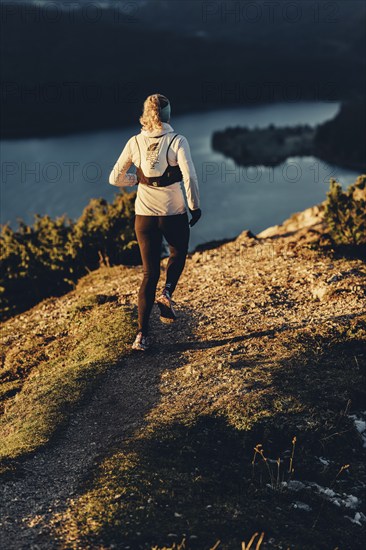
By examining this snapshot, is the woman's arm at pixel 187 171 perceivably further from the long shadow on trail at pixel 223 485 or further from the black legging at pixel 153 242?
the long shadow on trail at pixel 223 485

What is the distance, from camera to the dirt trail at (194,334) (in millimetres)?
→ 6699

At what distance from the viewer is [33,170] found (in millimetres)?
56375

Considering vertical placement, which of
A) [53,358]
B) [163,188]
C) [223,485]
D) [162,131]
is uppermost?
[162,131]

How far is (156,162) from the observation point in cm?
878

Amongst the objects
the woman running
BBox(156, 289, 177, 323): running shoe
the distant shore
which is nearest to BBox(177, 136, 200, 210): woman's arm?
the woman running

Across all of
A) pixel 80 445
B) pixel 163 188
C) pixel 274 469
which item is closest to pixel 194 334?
pixel 163 188

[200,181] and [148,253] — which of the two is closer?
[148,253]

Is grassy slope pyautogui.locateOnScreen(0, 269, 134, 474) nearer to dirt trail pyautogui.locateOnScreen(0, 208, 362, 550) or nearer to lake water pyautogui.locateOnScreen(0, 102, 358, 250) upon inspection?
dirt trail pyautogui.locateOnScreen(0, 208, 362, 550)

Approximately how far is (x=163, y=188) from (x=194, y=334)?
2.39 metres

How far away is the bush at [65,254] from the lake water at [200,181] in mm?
5339

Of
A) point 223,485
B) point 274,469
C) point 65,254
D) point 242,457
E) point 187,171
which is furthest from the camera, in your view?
point 65,254

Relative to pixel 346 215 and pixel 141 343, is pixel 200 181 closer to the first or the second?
pixel 346 215

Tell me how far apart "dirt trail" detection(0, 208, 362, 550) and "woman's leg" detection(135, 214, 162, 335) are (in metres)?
0.82

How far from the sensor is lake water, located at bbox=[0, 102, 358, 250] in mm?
37969
